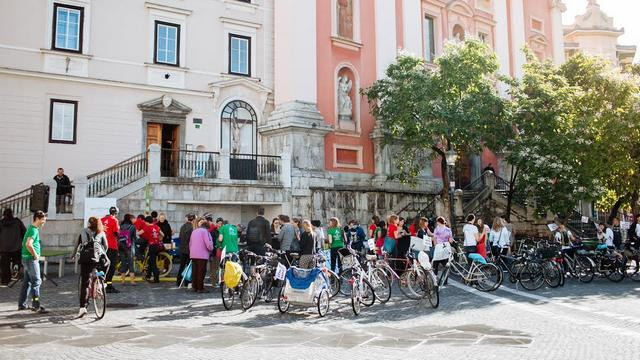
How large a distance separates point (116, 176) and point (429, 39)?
18.5 metres

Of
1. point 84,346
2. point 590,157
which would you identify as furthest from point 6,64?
point 590,157

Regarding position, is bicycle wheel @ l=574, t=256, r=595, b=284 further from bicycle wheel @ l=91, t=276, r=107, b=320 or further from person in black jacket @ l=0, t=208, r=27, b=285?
person in black jacket @ l=0, t=208, r=27, b=285

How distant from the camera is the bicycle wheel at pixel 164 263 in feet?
50.7

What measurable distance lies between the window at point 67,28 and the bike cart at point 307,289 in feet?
48.8

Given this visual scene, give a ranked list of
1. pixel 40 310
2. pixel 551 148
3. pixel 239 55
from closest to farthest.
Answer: pixel 40 310 → pixel 551 148 → pixel 239 55

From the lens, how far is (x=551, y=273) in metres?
14.5

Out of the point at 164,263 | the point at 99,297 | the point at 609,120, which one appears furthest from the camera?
the point at 609,120

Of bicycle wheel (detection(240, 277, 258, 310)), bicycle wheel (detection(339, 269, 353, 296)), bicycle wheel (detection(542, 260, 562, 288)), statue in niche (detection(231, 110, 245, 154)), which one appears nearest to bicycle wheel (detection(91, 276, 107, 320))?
bicycle wheel (detection(240, 277, 258, 310))

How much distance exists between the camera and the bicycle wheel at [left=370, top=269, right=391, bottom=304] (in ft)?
39.3

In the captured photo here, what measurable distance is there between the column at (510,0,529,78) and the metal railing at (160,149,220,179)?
2157cm

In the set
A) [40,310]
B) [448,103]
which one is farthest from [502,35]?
[40,310]

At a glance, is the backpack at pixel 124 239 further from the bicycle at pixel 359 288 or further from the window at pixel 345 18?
the window at pixel 345 18

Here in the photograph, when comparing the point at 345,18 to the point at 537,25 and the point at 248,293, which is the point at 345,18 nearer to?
the point at 537,25

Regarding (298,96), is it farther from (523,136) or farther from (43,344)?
(43,344)
